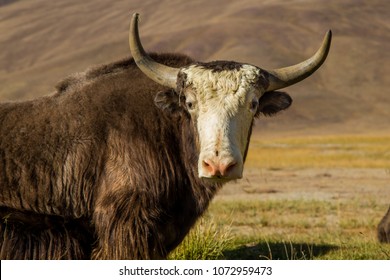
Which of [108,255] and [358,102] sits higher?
[108,255]

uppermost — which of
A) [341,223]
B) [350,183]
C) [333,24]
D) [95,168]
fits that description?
[95,168]

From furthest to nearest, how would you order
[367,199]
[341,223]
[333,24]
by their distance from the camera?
1. [333,24]
2. [367,199]
3. [341,223]

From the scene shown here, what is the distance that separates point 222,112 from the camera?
21.5 feet

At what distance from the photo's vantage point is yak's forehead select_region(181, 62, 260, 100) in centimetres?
673

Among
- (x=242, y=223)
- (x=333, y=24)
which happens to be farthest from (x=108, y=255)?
(x=333, y=24)

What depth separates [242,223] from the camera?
14.7m

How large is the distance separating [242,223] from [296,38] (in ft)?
467

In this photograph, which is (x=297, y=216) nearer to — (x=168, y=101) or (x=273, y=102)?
(x=273, y=102)

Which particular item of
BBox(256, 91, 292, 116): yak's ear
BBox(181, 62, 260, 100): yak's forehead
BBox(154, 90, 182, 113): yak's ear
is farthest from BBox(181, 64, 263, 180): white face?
BBox(256, 91, 292, 116): yak's ear

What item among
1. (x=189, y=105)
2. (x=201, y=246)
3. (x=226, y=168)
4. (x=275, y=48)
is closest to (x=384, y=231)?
(x=201, y=246)

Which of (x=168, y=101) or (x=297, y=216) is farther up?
(x=168, y=101)

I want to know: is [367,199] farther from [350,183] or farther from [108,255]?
[108,255]

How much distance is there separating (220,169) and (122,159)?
116 centimetres

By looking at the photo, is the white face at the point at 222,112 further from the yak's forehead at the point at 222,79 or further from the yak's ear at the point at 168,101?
the yak's ear at the point at 168,101
